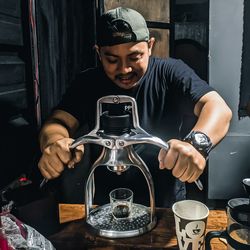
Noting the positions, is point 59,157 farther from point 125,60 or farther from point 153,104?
point 153,104

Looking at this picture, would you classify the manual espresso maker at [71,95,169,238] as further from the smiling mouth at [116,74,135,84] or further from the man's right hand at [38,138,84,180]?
the smiling mouth at [116,74,135,84]

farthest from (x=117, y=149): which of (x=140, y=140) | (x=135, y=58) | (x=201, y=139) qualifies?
(x=135, y=58)

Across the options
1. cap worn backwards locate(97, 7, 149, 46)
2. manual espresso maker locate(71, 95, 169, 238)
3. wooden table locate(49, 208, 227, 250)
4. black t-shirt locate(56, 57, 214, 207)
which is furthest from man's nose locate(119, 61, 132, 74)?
wooden table locate(49, 208, 227, 250)

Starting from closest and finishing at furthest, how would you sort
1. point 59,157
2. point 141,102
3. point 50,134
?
1. point 59,157
2. point 50,134
3. point 141,102

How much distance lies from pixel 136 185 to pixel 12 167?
68 cm

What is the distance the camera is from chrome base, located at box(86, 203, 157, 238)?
123 cm

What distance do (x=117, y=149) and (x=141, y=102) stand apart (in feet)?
2.88

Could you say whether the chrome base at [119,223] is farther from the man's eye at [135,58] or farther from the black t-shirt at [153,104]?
the man's eye at [135,58]

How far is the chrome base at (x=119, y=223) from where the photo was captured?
1234mm

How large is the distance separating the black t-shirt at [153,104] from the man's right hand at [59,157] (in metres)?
0.71

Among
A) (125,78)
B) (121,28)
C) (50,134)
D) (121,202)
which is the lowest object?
(121,202)

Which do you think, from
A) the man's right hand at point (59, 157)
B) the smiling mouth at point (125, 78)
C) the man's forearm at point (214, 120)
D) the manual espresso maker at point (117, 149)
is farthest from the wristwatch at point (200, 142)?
the smiling mouth at point (125, 78)

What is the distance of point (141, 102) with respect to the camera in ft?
6.48

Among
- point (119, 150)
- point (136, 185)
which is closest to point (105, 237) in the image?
point (119, 150)
